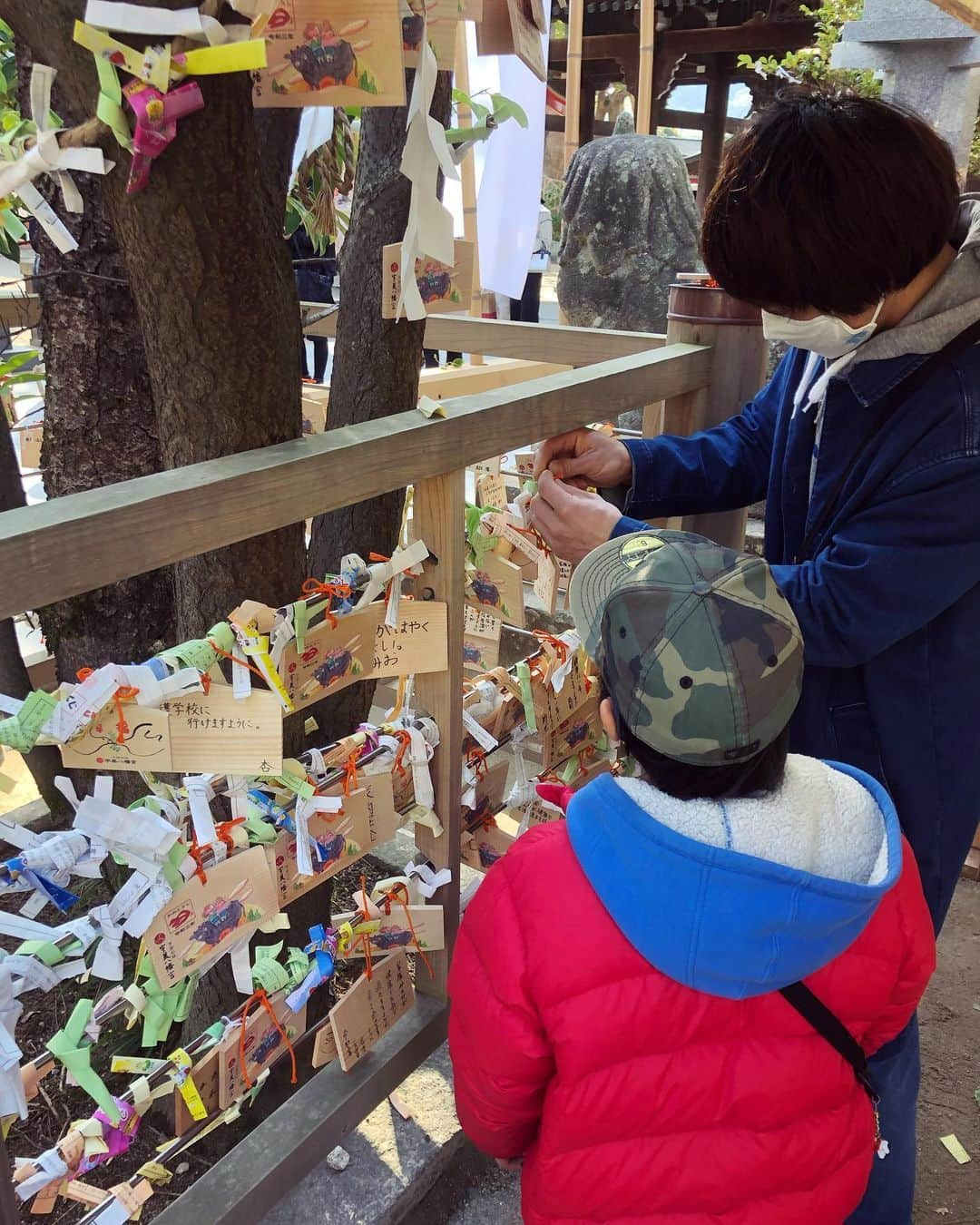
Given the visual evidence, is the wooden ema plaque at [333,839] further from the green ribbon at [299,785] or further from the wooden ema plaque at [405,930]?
the wooden ema plaque at [405,930]

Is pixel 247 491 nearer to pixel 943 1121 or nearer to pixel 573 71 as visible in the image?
pixel 943 1121

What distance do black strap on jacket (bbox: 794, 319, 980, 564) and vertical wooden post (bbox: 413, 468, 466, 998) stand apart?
51cm

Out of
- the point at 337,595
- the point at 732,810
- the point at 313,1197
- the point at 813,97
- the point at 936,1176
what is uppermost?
the point at 813,97

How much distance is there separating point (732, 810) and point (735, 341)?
1133 millimetres

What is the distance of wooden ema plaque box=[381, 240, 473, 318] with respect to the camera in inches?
50.1

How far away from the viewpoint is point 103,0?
850 millimetres

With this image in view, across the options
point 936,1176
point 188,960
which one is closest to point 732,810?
point 188,960

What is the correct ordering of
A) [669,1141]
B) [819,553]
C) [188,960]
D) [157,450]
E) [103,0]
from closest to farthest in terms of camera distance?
[103,0] → [669,1141] → [188,960] → [819,553] → [157,450]

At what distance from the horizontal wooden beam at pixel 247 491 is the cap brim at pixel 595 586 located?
230 millimetres

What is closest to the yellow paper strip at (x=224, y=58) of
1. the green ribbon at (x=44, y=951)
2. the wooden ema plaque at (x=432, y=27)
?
the wooden ema plaque at (x=432, y=27)

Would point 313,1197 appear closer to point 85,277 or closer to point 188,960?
point 188,960

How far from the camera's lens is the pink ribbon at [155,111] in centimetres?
92

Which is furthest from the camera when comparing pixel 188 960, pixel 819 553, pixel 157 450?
pixel 157 450

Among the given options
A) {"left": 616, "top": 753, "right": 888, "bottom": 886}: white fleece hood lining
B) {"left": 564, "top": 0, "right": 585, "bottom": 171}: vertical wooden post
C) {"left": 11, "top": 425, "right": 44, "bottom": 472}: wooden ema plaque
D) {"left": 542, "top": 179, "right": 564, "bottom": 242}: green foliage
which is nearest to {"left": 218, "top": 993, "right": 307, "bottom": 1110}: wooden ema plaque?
{"left": 616, "top": 753, "right": 888, "bottom": 886}: white fleece hood lining
